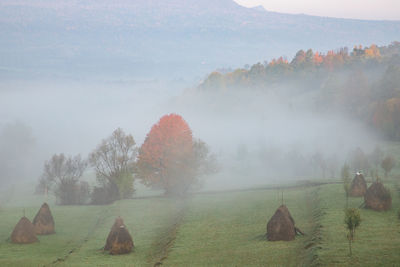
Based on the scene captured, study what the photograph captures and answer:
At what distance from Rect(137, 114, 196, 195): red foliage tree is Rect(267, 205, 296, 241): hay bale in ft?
133

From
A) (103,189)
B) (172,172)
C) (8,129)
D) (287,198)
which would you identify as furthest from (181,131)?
(8,129)

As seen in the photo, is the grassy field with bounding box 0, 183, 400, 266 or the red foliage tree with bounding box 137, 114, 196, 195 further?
the red foliage tree with bounding box 137, 114, 196, 195

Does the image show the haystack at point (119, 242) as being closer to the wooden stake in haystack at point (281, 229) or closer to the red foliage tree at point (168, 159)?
the wooden stake in haystack at point (281, 229)

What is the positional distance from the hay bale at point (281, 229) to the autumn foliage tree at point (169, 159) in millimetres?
40589

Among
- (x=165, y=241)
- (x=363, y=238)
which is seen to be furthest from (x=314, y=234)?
(x=165, y=241)

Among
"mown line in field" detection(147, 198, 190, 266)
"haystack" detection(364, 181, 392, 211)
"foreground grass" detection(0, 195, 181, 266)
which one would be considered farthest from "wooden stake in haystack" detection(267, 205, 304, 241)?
"haystack" detection(364, 181, 392, 211)

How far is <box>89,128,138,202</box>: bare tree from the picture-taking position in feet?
292

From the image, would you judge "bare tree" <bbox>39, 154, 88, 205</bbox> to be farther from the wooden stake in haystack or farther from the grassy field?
the wooden stake in haystack

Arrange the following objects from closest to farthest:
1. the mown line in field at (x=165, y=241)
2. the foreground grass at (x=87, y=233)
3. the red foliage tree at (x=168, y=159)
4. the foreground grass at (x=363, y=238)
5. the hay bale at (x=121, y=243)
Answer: the foreground grass at (x=363, y=238)
the mown line in field at (x=165, y=241)
the foreground grass at (x=87, y=233)
the hay bale at (x=121, y=243)
the red foliage tree at (x=168, y=159)

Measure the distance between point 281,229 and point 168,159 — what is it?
4342 cm

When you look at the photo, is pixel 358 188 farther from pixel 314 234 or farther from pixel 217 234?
pixel 217 234

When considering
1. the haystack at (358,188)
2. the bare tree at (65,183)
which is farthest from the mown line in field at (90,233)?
the haystack at (358,188)

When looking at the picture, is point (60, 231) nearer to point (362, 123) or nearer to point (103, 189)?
point (103, 189)

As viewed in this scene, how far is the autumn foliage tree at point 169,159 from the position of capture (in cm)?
8888
